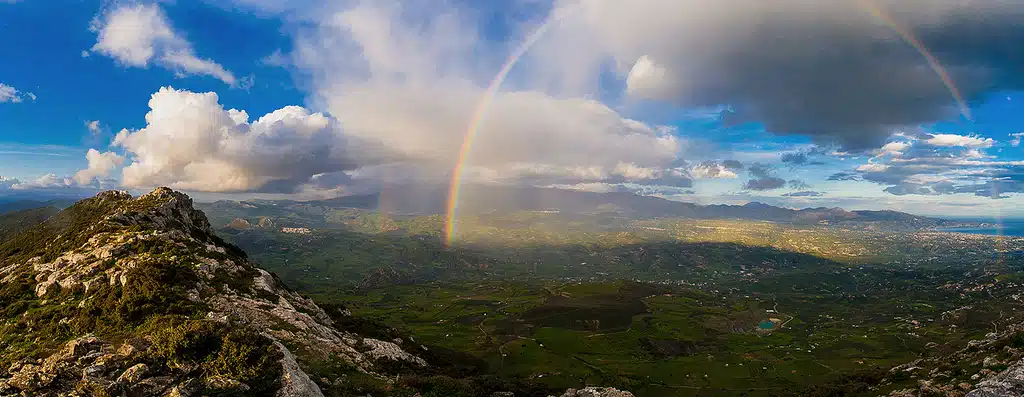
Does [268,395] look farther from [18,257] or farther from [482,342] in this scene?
[482,342]

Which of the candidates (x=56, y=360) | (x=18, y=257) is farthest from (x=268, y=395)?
(x=18, y=257)

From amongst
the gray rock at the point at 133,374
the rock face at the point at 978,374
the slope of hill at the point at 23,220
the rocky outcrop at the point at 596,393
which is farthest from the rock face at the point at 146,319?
the rock face at the point at 978,374

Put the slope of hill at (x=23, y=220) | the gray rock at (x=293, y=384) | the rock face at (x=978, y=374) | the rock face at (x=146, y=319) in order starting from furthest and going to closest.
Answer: the slope of hill at (x=23, y=220), the rock face at (x=978, y=374), the gray rock at (x=293, y=384), the rock face at (x=146, y=319)

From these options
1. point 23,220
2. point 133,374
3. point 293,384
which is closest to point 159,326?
point 133,374

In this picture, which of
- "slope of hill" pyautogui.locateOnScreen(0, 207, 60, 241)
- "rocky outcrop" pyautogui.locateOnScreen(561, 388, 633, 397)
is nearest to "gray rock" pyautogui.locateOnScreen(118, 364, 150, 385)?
"rocky outcrop" pyautogui.locateOnScreen(561, 388, 633, 397)

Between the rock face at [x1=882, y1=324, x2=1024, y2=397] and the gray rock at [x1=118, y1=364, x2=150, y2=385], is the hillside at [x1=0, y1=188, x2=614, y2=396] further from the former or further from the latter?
the rock face at [x1=882, y1=324, x2=1024, y2=397]

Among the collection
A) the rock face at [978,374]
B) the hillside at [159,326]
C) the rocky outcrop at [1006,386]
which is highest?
the hillside at [159,326]

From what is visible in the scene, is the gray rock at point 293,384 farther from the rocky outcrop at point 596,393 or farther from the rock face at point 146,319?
the rocky outcrop at point 596,393
